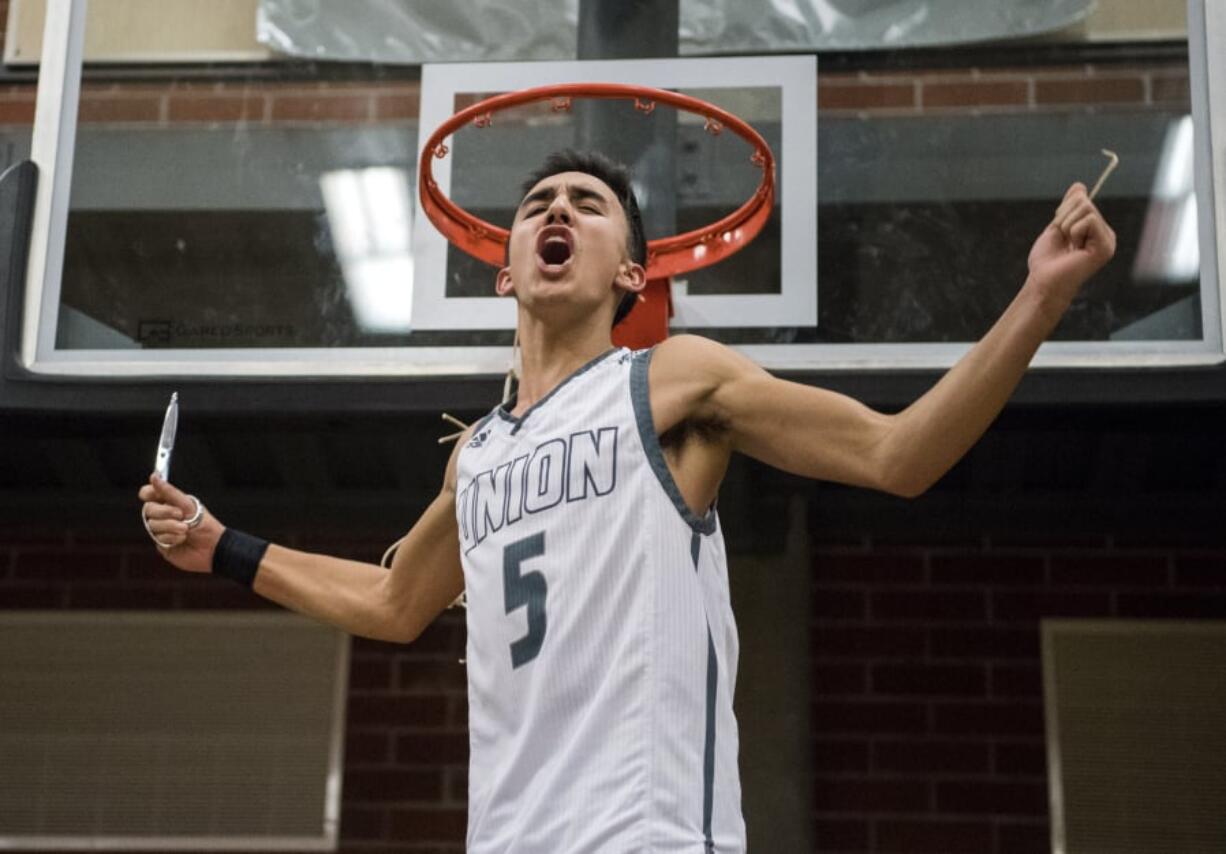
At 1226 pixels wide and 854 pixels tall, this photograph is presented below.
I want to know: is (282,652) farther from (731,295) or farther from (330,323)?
(731,295)

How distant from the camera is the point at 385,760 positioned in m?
5.01

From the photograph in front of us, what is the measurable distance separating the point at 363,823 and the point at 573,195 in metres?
3.16

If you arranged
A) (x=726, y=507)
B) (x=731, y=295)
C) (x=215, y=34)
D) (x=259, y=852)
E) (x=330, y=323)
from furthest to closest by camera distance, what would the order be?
(x=259, y=852) < (x=726, y=507) < (x=215, y=34) < (x=330, y=323) < (x=731, y=295)

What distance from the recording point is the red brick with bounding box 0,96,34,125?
4.43m

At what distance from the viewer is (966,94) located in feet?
11.7

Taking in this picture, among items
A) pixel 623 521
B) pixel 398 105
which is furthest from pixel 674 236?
pixel 623 521

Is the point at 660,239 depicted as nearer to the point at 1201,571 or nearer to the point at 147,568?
the point at 1201,571

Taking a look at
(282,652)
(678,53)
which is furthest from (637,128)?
(282,652)

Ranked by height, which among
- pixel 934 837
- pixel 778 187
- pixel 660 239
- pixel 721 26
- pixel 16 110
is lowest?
pixel 934 837

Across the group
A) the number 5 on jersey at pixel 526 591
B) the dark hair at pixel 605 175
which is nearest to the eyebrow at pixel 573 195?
the dark hair at pixel 605 175

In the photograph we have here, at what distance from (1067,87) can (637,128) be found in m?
0.94

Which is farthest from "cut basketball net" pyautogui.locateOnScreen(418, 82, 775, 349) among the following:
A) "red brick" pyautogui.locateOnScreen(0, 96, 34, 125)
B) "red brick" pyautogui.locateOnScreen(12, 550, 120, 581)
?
"red brick" pyautogui.locateOnScreen(12, 550, 120, 581)

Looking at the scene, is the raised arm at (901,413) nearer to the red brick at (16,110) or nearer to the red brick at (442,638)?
the red brick at (16,110)

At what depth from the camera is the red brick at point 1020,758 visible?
15.8ft
